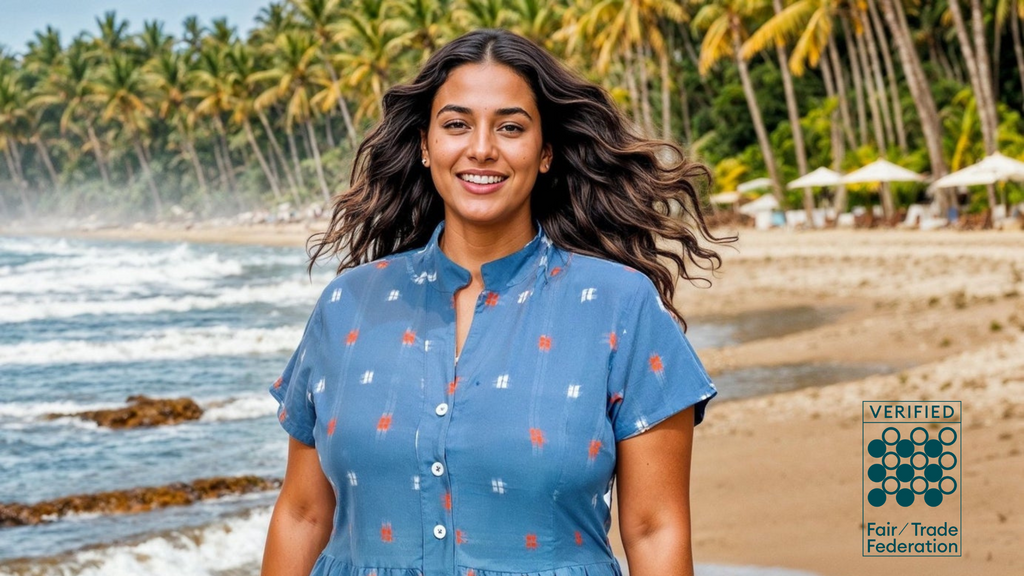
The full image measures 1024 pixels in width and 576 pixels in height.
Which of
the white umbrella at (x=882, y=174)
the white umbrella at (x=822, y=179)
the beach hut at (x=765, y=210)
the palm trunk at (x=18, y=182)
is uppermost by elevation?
the white umbrella at (x=882, y=174)

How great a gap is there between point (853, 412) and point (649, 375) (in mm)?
7337

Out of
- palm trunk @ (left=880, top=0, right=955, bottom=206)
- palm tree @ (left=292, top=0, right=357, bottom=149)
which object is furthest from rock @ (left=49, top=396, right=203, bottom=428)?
palm tree @ (left=292, top=0, right=357, bottom=149)

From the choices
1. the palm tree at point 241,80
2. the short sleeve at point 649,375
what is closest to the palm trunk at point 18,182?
the palm tree at point 241,80

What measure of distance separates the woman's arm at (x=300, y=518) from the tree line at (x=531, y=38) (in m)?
0.76

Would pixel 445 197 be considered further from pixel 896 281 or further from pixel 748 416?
pixel 896 281

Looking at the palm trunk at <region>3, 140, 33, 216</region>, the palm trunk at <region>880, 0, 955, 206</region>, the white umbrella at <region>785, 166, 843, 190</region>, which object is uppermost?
the palm trunk at <region>880, 0, 955, 206</region>

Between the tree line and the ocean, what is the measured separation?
2708mm

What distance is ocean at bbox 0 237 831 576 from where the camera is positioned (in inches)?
299

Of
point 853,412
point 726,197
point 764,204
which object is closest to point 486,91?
point 853,412

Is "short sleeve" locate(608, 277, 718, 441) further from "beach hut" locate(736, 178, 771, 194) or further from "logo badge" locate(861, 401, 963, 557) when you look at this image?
"beach hut" locate(736, 178, 771, 194)

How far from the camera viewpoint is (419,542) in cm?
178

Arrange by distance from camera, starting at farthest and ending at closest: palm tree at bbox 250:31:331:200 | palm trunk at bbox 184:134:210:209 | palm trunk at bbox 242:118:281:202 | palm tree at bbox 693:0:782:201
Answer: palm trunk at bbox 184:134:210:209
palm trunk at bbox 242:118:281:202
palm tree at bbox 250:31:331:200
palm tree at bbox 693:0:782:201

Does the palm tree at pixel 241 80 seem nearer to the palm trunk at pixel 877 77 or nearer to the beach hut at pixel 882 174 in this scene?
the palm trunk at pixel 877 77

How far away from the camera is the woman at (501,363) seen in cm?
174
